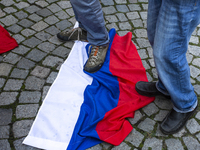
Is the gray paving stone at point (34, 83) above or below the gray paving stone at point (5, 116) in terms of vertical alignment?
above

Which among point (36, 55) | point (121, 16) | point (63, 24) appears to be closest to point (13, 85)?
point (36, 55)

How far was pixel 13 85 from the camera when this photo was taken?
8.20 feet

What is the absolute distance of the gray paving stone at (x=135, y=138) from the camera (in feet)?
6.56

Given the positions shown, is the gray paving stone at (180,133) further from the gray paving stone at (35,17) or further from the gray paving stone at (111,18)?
the gray paving stone at (35,17)

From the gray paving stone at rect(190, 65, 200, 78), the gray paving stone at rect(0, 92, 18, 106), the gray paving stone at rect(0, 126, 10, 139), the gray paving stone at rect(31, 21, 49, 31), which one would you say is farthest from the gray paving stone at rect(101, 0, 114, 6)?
the gray paving stone at rect(0, 126, 10, 139)

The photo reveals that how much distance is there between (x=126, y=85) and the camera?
2455mm

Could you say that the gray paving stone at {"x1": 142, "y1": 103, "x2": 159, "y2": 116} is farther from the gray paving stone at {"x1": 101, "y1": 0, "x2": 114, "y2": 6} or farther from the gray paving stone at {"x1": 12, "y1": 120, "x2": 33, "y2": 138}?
the gray paving stone at {"x1": 101, "y1": 0, "x2": 114, "y2": 6}

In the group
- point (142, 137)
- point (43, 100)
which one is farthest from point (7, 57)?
point (142, 137)

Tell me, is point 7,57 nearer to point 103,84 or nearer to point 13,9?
point 13,9

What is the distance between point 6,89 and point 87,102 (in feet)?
3.62

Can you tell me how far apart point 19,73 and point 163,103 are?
2.01 m

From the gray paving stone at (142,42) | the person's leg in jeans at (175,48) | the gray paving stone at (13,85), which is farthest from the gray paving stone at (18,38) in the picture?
the person's leg in jeans at (175,48)

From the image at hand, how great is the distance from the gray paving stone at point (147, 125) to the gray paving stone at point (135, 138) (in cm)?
9

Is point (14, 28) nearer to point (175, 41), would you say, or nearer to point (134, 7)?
point (134, 7)
